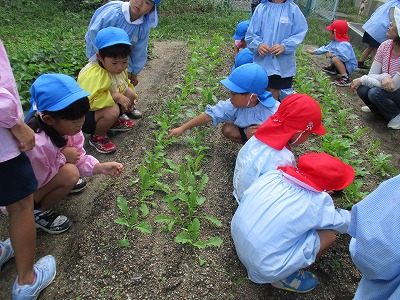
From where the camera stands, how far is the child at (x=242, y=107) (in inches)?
121

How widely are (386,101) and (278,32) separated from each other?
1.90m

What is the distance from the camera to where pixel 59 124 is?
2.28 meters

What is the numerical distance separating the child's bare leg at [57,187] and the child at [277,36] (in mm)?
2678

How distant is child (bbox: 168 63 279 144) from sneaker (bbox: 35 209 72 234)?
1265mm

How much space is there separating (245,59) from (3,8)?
27.9ft

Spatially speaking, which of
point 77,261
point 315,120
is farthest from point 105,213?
point 315,120

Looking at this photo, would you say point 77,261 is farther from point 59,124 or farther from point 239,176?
point 239,176

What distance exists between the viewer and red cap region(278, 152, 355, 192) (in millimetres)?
2102

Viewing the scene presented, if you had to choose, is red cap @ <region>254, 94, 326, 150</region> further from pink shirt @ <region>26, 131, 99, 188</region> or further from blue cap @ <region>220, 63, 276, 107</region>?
pink shirt @ <region>26, 131, 99, 188</region>

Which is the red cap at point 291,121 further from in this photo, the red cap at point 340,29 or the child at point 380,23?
the red cap at point 340,29

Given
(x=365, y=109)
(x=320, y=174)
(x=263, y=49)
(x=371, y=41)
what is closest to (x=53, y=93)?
(x=320, y=174)

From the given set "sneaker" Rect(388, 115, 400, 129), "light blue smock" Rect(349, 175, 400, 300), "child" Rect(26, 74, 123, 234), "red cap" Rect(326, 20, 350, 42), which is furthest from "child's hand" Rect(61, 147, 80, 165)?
"red cap" Rect(326, 20, 350, 42)

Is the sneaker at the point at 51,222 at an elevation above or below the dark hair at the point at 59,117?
below

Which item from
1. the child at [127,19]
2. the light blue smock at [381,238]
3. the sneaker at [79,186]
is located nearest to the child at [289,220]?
the light blue smock at [381,238]
